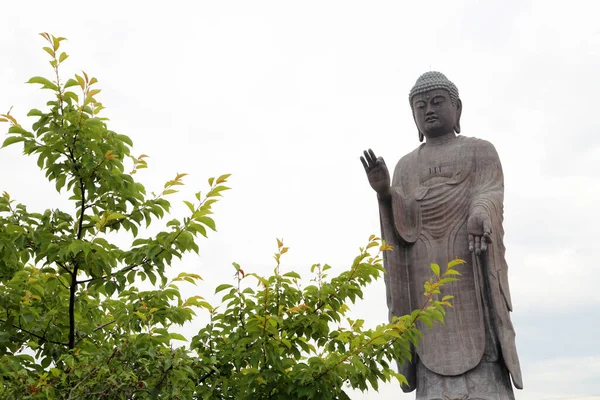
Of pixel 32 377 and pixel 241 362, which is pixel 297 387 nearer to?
pixel 241 362

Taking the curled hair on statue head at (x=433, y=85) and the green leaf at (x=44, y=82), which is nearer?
the green leaf at (x=44, y=82)

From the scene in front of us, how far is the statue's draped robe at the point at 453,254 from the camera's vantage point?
31.1 feet

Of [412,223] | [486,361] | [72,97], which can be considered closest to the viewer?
[72,97]

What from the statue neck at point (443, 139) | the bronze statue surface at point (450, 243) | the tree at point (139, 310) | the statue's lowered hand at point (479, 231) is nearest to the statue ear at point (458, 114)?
the bronze statue surface at point (450, 243)

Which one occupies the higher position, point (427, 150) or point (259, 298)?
point (427, 150)

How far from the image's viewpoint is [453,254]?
9.85m

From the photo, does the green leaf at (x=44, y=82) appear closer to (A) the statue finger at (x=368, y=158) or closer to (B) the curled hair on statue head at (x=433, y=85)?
(A) the statue finger at (x=368, y=158)

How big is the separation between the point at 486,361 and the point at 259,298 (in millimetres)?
4395

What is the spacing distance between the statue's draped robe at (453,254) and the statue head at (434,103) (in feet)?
0.98

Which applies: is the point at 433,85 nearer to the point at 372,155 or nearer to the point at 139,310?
the point at 372,155

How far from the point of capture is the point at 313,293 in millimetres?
6266

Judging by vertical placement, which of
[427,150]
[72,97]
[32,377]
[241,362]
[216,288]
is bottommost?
[32,377]

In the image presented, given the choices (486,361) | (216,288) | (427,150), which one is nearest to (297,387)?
(216,288)

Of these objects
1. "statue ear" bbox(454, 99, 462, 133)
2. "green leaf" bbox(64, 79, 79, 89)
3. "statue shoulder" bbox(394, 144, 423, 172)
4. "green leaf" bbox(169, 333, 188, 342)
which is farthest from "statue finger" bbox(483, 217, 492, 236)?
"green leaf" bbox(64, 79, 79, 89)
